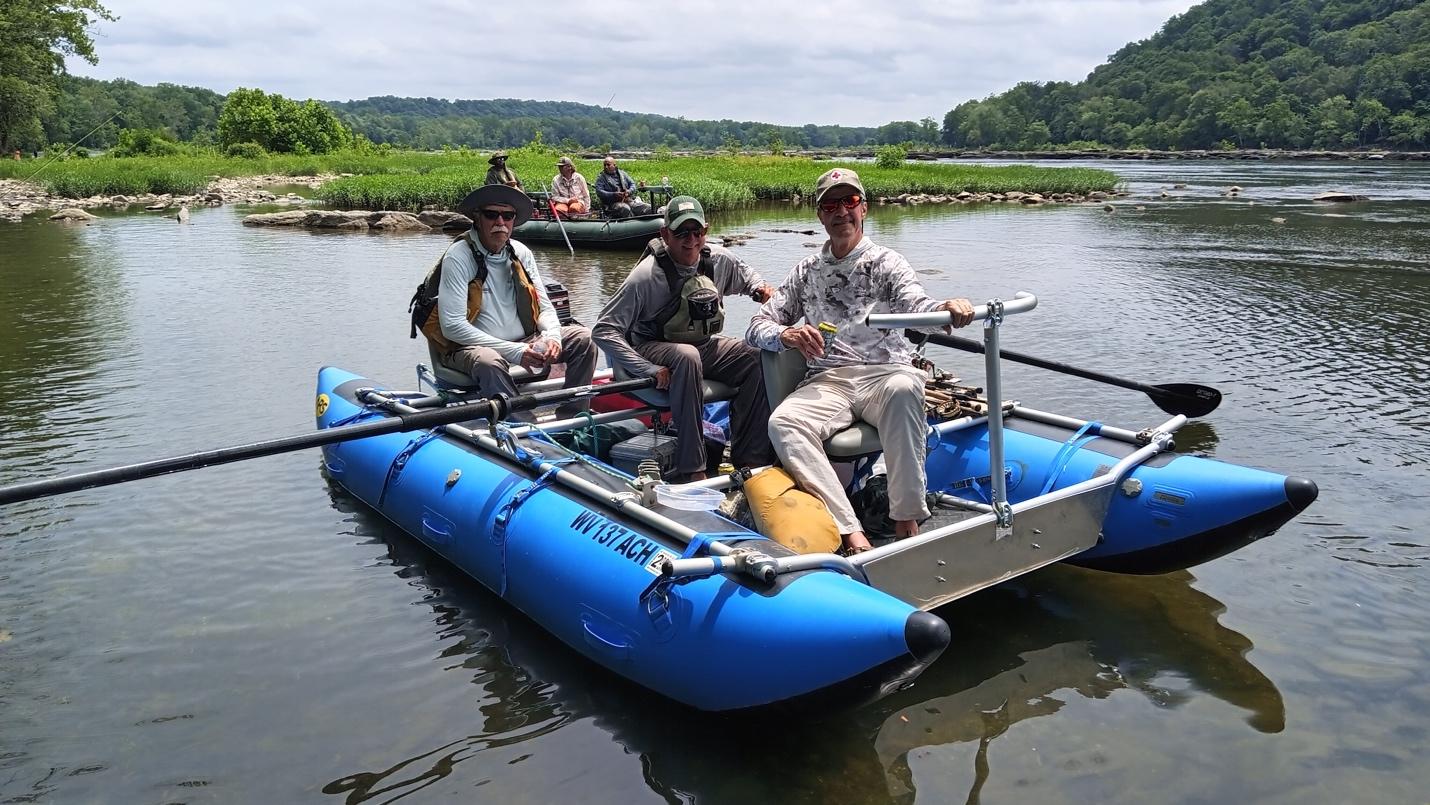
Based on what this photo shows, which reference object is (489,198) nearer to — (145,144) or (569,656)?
(569,656)

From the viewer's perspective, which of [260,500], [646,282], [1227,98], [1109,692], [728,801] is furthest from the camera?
[1227,98]

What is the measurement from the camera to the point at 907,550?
14.5 ft

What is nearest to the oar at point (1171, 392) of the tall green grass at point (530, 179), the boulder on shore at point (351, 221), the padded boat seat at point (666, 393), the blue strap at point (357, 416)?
the padded boat seat at point (666, 393)

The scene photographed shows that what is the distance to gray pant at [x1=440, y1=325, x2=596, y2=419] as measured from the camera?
254 inches

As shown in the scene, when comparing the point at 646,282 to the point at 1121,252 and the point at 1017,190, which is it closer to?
the point at 1121,252

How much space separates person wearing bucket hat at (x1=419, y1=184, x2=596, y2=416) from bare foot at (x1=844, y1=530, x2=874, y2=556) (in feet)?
8.53

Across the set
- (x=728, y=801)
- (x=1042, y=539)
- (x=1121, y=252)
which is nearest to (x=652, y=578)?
(x=728, y=801)

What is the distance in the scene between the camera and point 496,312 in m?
6.84

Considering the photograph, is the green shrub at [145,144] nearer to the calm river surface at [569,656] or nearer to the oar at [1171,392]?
the calm river surface at [569,656]

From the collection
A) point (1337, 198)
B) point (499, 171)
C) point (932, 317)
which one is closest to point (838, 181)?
point (932, 317)

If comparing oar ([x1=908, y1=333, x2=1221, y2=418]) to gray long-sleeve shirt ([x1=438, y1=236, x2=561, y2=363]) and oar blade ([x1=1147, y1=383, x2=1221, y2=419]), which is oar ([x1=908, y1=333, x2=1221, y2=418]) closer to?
oar blade ([x1=1147, y1=383, x2=1221, y2=419])

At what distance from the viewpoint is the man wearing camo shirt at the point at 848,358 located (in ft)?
15.6

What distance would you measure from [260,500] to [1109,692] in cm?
563

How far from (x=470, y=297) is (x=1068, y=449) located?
145 inches
